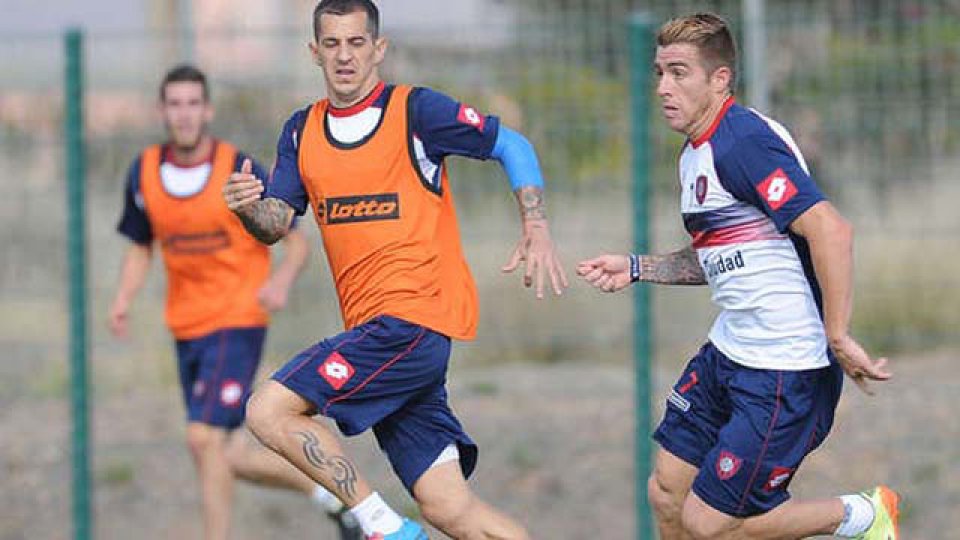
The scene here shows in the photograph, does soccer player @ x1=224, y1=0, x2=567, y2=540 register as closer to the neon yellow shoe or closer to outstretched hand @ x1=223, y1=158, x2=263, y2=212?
outstretched hand @ x1=223, y1=158, x2=263, y2=212

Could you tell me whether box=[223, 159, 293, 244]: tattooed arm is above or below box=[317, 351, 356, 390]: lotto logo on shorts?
above

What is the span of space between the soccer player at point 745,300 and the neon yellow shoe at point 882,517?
11 cm

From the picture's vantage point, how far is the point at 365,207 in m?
7.36

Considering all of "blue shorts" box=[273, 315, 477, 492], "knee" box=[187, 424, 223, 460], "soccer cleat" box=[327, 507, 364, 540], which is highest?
"blue shorts" box=[273, 315, 477, 492]

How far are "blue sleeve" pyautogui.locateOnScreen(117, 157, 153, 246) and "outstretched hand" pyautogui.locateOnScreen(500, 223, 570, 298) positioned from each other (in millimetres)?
3296

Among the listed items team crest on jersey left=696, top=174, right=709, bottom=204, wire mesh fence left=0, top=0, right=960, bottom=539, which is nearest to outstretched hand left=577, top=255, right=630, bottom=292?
team crest on jersey left=696, top=174, right=709, bottom=204

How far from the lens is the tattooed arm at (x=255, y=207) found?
7.15 m

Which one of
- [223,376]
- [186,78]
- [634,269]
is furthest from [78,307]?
[634,269]

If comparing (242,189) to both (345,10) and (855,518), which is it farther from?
(855,518)

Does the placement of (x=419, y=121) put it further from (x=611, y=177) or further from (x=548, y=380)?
(x=548, y=380)

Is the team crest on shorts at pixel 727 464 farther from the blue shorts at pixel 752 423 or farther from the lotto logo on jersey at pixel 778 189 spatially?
the lotto logo on jersey at pixel 778 189

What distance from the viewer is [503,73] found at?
10.9 metres

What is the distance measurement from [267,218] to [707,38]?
166 centimetres

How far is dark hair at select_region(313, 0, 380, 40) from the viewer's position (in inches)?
288
